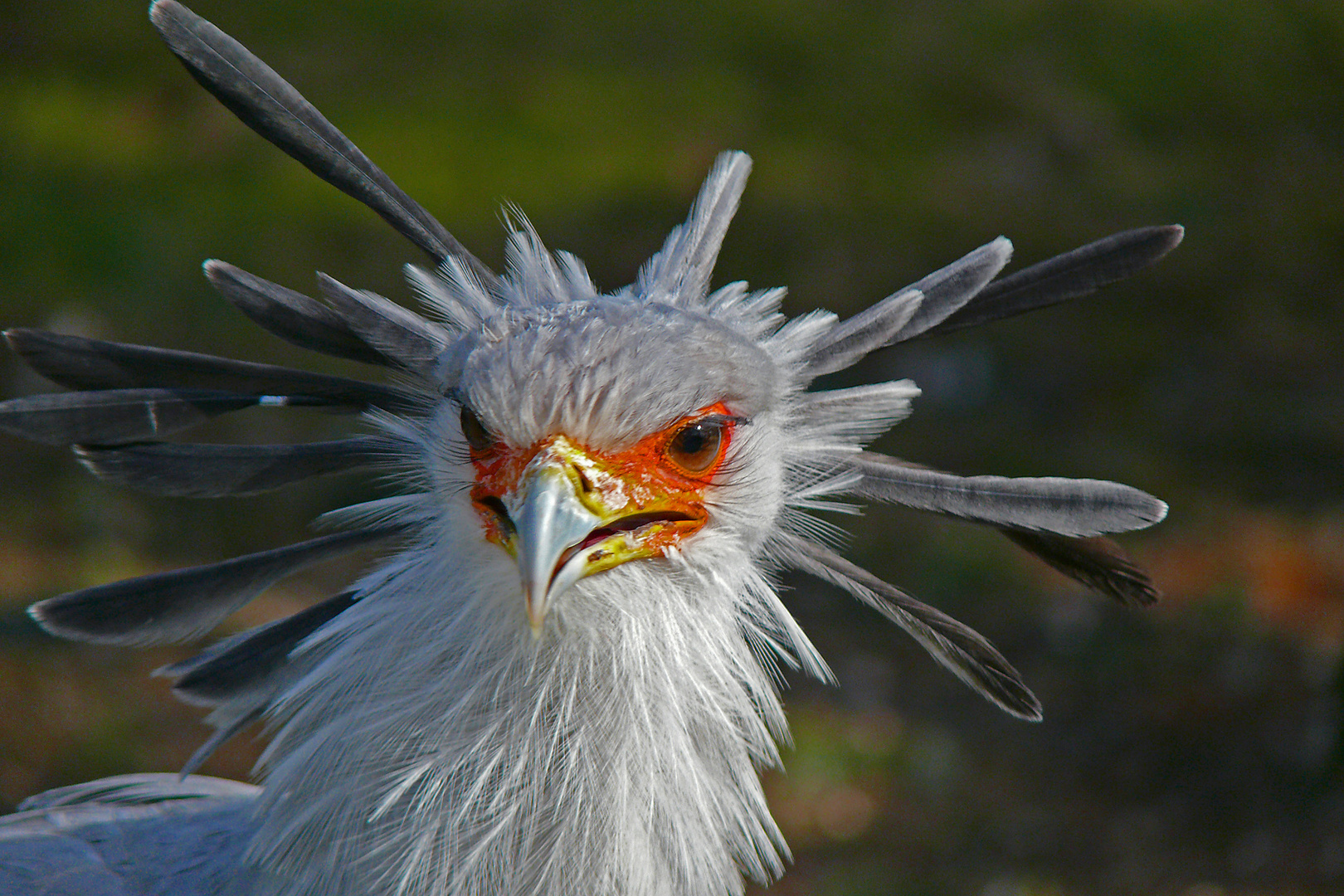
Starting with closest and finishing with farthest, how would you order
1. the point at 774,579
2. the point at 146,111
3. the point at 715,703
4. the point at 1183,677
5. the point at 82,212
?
the point at 715,703 → the point at 774,579 → the point at 1183,677 → the point at 82,212 → the point at 146,111

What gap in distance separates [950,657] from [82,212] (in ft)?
15.2

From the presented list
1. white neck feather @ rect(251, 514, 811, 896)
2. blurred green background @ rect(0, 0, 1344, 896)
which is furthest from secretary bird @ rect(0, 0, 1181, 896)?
blurred green background @ rect(0, 0, 1344, 896)

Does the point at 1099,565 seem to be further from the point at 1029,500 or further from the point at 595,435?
the point at 595,435

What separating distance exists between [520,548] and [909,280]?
3956 mm

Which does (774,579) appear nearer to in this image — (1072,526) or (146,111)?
(1072,526)

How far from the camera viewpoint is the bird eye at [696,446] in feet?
4.71

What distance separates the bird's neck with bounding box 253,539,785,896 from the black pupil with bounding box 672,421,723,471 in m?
0.13

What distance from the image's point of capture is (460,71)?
5.69 meters

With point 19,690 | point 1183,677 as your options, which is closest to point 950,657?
point 1183,677

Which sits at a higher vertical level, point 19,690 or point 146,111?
point 146,111

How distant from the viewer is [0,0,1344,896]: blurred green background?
10.4 ft

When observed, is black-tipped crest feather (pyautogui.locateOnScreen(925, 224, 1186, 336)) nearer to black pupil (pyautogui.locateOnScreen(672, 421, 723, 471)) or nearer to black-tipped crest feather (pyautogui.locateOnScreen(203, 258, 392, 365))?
black pupil (pyautogui.locateOnScreen(672, 421, 723, 471))

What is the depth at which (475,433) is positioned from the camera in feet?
4.63

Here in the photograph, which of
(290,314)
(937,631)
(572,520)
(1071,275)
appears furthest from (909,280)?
(572,520)
